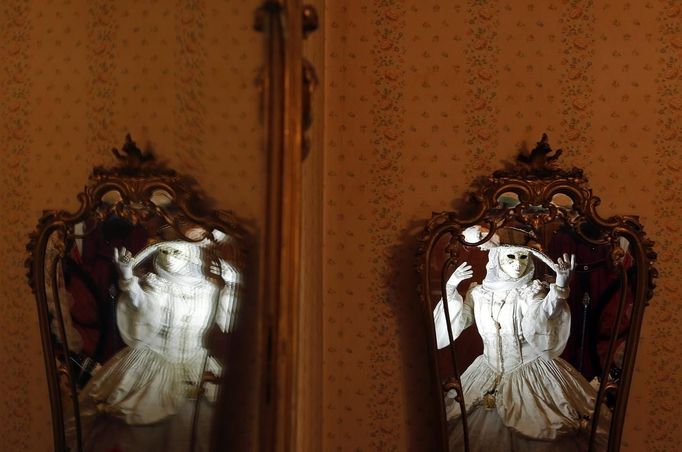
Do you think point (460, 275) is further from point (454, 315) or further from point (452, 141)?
point (452, 141)

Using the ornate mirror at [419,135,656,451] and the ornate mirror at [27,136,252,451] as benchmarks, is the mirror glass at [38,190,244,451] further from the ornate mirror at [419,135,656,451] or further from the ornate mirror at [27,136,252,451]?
the ornate mirror at [419,135,656,451]

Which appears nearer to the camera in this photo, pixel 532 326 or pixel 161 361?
pixel 161 361

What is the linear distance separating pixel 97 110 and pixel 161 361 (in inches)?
14.7

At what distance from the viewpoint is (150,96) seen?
0.65 meters

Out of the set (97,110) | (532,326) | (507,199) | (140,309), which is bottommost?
(532,326)

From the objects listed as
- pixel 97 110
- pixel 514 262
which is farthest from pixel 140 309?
pixel 514 262

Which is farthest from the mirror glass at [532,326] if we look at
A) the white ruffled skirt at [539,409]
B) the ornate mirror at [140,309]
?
the ornate mirror at [140,309]

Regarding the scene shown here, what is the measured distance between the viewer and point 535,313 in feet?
3.70

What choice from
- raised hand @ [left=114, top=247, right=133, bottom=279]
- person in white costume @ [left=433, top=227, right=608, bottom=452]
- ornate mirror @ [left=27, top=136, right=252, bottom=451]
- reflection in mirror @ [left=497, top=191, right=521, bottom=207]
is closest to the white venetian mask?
person in white costume @ [left=433, top=227, right=608, bottom=452]

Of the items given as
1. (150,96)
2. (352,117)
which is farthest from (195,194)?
(352,117)

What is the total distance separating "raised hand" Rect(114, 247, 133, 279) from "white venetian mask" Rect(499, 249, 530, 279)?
30.7 inches

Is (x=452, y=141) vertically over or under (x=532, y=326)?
over

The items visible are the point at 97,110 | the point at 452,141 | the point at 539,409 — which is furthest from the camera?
the point at 452,141

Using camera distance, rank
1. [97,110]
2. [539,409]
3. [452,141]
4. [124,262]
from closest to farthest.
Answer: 1. [97,110]
2. [124,262]
3. [539,409]
4. [452,141]
